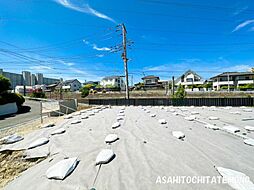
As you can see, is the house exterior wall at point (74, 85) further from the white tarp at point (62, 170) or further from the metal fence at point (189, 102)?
the white tarp at point (62, 170)

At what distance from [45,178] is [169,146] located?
6.13 feet

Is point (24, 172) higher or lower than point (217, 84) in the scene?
lower

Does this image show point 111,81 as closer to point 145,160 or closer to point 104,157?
point 104,157

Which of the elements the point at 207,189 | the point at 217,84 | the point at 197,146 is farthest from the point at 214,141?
the point at 217,84

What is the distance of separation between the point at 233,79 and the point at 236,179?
32.0 metres

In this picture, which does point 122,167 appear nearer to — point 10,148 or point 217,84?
point 10,148

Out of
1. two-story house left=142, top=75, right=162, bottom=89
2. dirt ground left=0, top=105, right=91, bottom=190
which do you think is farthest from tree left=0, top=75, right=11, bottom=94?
two-story house left=142, top=75, right=162, bottom=89

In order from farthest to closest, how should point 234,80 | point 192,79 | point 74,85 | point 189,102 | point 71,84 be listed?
point 74,85
point 71,84
point 192,79
point 234,80
point 189,102

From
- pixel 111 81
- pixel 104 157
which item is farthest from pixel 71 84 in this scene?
pixel 104 157

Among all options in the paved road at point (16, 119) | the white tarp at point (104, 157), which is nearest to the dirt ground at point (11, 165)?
the white tarp at point (104, 157)

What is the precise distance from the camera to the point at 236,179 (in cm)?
144

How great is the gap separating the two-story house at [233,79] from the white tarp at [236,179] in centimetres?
2828

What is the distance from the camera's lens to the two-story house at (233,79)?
2540 centimetres

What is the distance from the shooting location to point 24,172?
1.93 metres
